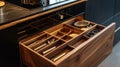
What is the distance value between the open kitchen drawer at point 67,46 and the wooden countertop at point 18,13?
158mm

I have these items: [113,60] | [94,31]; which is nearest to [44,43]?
[94,31]

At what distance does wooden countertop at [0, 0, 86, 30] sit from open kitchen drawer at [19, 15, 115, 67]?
0.52 ft

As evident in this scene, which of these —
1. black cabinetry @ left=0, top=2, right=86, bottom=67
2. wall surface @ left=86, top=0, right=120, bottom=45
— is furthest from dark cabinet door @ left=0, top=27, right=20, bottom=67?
wall surface @ left=86, top=0, right=120, bottom=45

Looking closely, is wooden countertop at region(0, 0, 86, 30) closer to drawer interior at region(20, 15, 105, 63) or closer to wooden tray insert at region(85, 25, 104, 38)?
drawer interior at region(20, 15, 105, 63)

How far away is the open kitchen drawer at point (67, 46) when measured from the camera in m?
1.08

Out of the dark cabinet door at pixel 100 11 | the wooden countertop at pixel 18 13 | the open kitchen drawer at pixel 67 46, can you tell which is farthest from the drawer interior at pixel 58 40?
the dark cabinet door at pixel 100 11

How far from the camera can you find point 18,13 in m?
1.23

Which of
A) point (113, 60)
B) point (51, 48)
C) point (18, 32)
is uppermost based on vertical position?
point (18, 32)

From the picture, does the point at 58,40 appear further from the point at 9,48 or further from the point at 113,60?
the point at 113,60

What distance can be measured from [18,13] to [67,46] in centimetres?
42

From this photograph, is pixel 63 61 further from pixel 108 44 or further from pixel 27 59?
pixel 108 44

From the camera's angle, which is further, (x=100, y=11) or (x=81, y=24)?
(x=100, y=11)

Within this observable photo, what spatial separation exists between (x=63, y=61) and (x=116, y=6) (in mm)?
1591

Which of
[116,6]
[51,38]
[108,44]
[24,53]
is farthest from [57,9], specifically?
[116,6]
